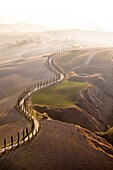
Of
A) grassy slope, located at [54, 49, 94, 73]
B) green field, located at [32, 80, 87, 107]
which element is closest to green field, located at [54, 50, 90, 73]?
grassy slope, located at [54, 49, 94, 73]

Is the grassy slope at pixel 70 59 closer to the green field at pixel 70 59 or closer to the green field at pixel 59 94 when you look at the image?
the green field at pixel 70 59

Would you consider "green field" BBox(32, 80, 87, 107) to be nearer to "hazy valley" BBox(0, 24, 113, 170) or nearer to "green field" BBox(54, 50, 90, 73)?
"hazy valley" BBox(0, 24, 113, 170)

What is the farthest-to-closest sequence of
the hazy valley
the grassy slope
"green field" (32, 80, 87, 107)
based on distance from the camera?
the grassy slope
"green field" (32, 80, 87, 107)
the hazy valley

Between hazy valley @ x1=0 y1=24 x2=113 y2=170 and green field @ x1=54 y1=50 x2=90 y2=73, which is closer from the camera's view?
hazy valley @ x1=0 y1=24 x2=113 y2=170

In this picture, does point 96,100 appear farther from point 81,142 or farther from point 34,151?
point 34,151

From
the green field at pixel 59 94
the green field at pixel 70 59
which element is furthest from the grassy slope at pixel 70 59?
the green field at pixel 59 94

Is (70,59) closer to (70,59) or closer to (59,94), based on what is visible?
(70,59)

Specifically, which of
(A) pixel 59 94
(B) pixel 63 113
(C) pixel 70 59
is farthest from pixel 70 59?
(B) pixel 63 113

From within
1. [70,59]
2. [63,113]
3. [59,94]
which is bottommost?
[63,113]

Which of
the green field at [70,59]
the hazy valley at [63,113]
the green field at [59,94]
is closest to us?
the hazy valley at [63,113]
